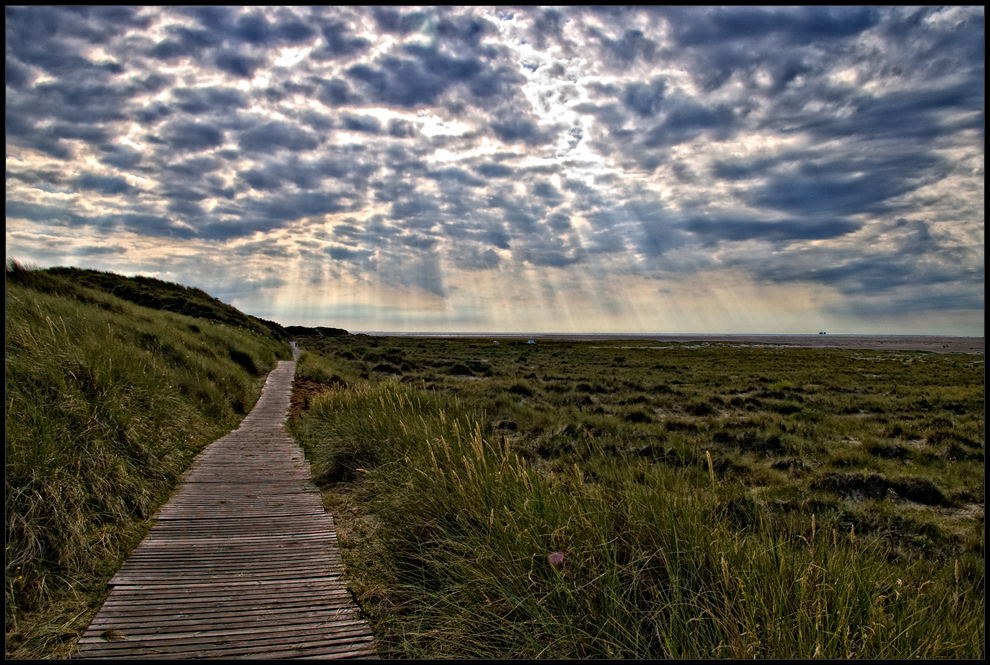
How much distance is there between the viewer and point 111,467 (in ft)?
17.8

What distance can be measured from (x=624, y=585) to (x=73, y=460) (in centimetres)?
526

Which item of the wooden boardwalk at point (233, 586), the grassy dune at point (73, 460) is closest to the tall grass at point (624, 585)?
the wooden boardwalk at point (233, 586)

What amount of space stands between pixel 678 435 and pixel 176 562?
11937mm

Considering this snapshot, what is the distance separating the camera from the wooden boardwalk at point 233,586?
3410 mm

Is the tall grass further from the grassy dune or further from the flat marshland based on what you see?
the grassy dune

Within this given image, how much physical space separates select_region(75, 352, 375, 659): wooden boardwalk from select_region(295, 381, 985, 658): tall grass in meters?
0.39

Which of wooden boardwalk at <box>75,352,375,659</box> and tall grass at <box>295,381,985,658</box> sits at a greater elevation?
tall grass at <box>295,381,985,658</box>

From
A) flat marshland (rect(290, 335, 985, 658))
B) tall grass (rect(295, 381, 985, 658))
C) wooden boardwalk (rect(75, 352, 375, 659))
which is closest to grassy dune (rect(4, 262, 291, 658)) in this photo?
wooden boardwalk (rect(75, 352, 375, 659))

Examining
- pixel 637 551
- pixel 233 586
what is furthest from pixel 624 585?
pixel 233 586

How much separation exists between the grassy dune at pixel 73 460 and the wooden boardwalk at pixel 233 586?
0.25m

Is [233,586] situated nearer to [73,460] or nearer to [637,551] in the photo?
[73,460]

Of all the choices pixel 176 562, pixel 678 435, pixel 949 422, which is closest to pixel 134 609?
pixel 176 562

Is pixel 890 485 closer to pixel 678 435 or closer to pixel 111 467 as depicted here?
pixel 678 435

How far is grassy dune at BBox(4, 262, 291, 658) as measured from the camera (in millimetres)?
3658
